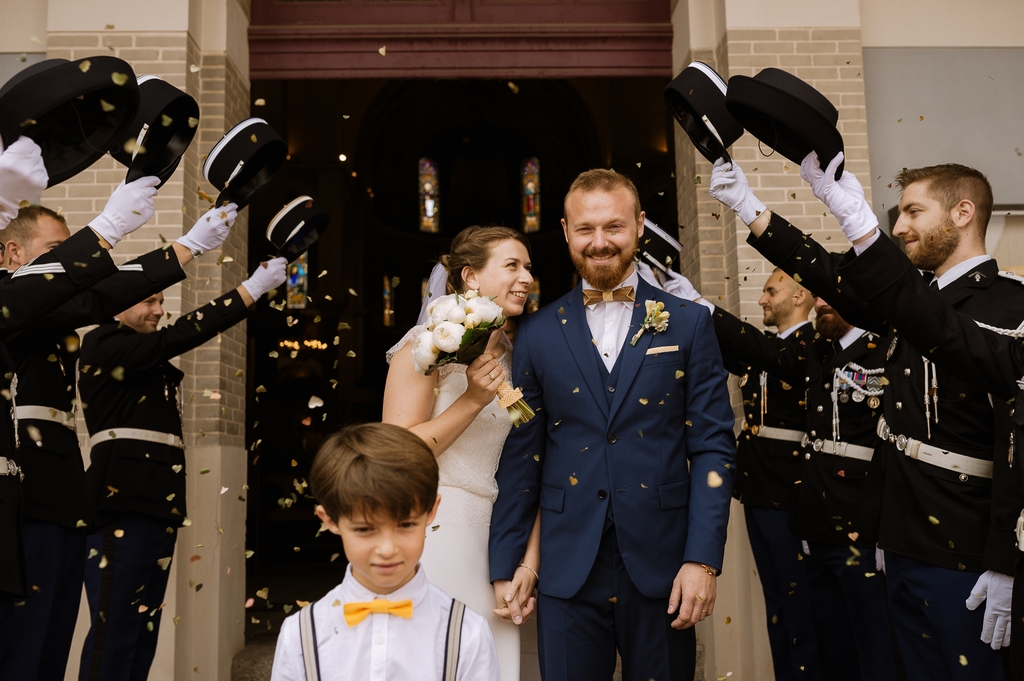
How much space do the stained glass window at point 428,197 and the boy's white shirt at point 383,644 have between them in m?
19.7

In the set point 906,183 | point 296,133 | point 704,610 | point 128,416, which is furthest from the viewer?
point 296,133

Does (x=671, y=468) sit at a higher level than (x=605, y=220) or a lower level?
lower

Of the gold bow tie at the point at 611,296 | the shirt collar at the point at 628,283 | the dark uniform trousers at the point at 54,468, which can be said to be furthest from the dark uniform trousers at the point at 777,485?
the dark uniform trousers at the point at 54,468

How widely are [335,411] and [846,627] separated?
1441 cm

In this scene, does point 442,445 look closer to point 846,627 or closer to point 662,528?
point 662,528

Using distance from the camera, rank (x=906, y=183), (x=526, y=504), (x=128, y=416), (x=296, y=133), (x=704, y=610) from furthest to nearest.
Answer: (x=296, y=133) < (x=128, y=416) < (x=906, y=183) < (x=526, y=504) < (x=704, y=610)

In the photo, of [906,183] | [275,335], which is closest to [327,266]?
[275,335]

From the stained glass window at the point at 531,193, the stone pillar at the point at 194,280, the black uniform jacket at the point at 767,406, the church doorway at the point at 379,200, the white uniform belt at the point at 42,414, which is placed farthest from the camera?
the stained glass window at the point at 531,193

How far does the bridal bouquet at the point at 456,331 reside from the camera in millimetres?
2801

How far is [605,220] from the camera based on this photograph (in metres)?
3.07

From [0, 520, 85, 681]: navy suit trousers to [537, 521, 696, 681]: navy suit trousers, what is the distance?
185 centimetres

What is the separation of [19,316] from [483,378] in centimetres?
155

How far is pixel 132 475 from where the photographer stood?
444 cm

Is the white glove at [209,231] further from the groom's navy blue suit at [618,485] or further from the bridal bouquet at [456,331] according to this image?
the groom's navy blue suit at [618,485]
